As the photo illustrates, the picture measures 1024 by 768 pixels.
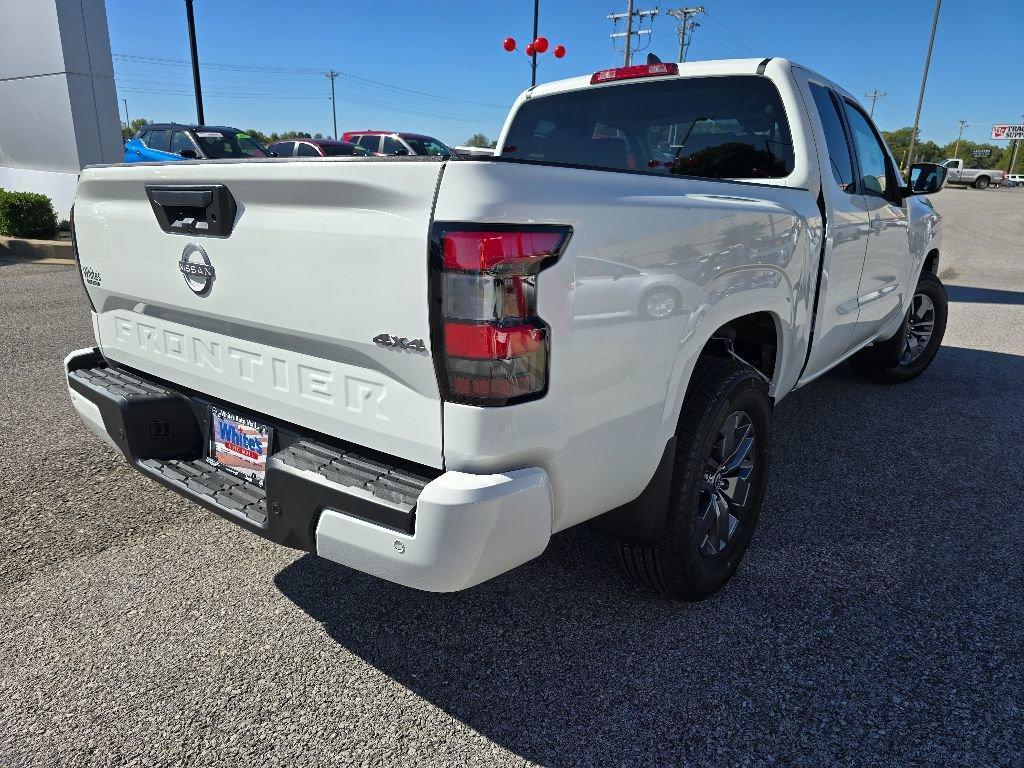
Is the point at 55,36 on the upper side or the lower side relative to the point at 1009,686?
upper

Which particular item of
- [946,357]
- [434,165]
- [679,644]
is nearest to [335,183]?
[434,165]

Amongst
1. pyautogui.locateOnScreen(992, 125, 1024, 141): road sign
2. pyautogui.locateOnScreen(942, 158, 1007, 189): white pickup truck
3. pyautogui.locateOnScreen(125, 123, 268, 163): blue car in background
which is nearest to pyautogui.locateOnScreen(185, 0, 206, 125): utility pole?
pyautogui.locateOnScreen(125, 123, 268, 163): blue car in background

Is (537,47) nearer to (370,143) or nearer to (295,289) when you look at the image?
(370,143)

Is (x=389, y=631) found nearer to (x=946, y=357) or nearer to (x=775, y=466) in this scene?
(x=775, y=466)

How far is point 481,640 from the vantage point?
239cm

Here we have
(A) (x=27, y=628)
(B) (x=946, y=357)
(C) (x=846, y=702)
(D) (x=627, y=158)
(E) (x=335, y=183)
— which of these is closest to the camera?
(E) (x=335, y=183)

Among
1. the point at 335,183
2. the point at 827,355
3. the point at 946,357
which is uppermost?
the point at 335,183

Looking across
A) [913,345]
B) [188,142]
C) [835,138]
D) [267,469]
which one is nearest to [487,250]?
[267,469]

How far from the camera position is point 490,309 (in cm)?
163

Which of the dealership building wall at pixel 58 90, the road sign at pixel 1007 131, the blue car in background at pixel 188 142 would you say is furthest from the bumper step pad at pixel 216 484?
the road sign at pixel 1007 131

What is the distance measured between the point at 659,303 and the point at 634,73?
2032 mm

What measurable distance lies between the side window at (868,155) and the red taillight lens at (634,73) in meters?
1.04

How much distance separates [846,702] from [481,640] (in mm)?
1117

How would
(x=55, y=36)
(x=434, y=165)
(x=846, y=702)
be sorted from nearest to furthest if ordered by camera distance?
(x=434, y=165), (x=846, y=702), (x=55, y=36)
